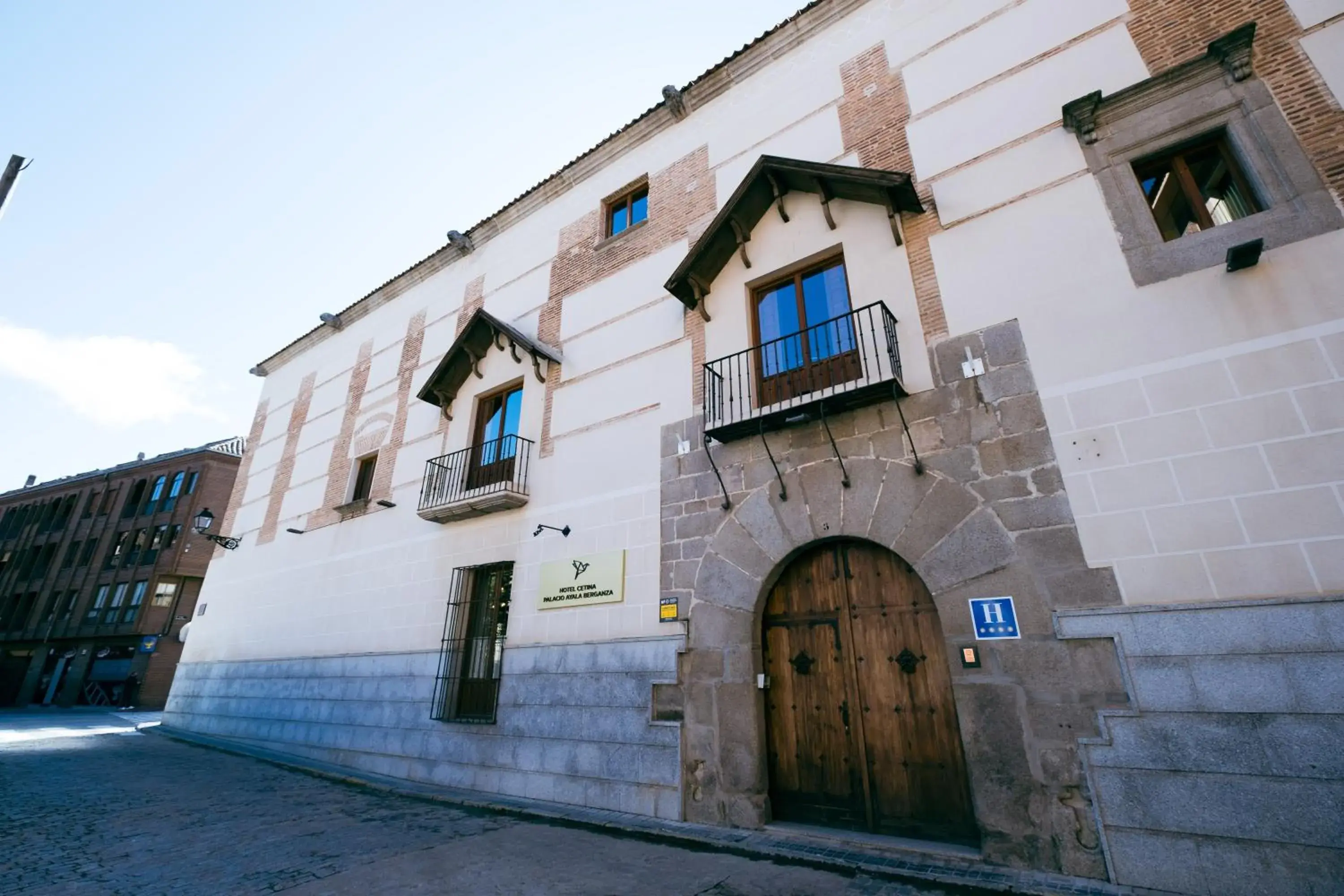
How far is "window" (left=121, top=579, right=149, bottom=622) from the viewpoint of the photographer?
2606 centimetres

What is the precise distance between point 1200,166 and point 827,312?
3.66 m

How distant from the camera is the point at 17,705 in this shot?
2711 centimetres

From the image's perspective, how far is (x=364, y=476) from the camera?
38.4 ft

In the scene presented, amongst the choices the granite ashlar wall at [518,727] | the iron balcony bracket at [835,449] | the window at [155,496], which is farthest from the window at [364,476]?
the window at [155,496]

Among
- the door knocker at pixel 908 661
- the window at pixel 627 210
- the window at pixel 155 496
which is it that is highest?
the window at pixel 155 496

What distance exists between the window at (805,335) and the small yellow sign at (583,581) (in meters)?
2.84

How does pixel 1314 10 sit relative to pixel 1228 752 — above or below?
above

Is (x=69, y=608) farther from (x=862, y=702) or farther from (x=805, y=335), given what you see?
(x=862, y=702)

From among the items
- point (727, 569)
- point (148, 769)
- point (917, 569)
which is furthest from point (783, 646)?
point (148, 769)

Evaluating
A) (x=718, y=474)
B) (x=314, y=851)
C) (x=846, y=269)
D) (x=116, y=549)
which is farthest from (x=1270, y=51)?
(x=116, y=549)

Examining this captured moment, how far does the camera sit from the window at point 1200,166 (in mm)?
4637

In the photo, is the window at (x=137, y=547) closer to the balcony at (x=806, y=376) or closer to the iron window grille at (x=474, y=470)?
the iron window grille at (x=474, y=470)

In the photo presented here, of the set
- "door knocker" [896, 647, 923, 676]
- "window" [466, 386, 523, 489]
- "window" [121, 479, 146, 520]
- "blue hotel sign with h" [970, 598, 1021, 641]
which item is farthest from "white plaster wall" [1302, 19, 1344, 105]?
"window" [121, 479, 146, 520]

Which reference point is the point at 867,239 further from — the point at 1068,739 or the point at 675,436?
the point at 1068,739
